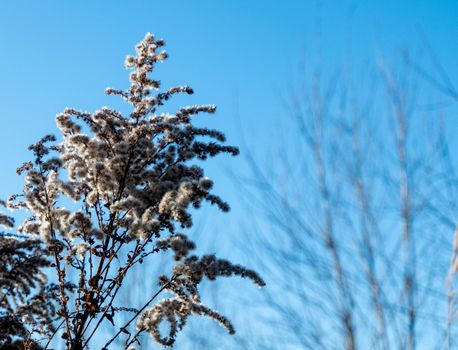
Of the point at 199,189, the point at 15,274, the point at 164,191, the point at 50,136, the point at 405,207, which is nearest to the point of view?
the point at 405,207

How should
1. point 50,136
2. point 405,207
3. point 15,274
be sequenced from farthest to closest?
point 15,274 < point 50,136 < point 405,207

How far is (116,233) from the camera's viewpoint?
521 centimetres

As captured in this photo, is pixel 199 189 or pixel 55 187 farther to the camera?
pixel 55 187

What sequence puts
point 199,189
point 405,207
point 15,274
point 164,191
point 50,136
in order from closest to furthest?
point 405,207 < point 199,189 < point 164,191 < point 50,136 < point 15,274

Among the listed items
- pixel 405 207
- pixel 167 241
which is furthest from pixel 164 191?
pixel 405 207

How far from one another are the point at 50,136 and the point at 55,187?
56cm

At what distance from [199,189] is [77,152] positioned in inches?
63.6

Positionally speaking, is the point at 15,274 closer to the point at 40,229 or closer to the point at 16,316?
the point at 16,316

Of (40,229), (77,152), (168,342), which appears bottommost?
(168,342)

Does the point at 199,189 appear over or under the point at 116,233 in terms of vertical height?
over

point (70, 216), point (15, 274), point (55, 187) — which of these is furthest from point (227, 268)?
point (15, 274)

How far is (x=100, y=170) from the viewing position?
209 inches

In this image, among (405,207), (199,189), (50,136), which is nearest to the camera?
(405,207)

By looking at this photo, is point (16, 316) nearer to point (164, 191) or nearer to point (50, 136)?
point (50, 136)
